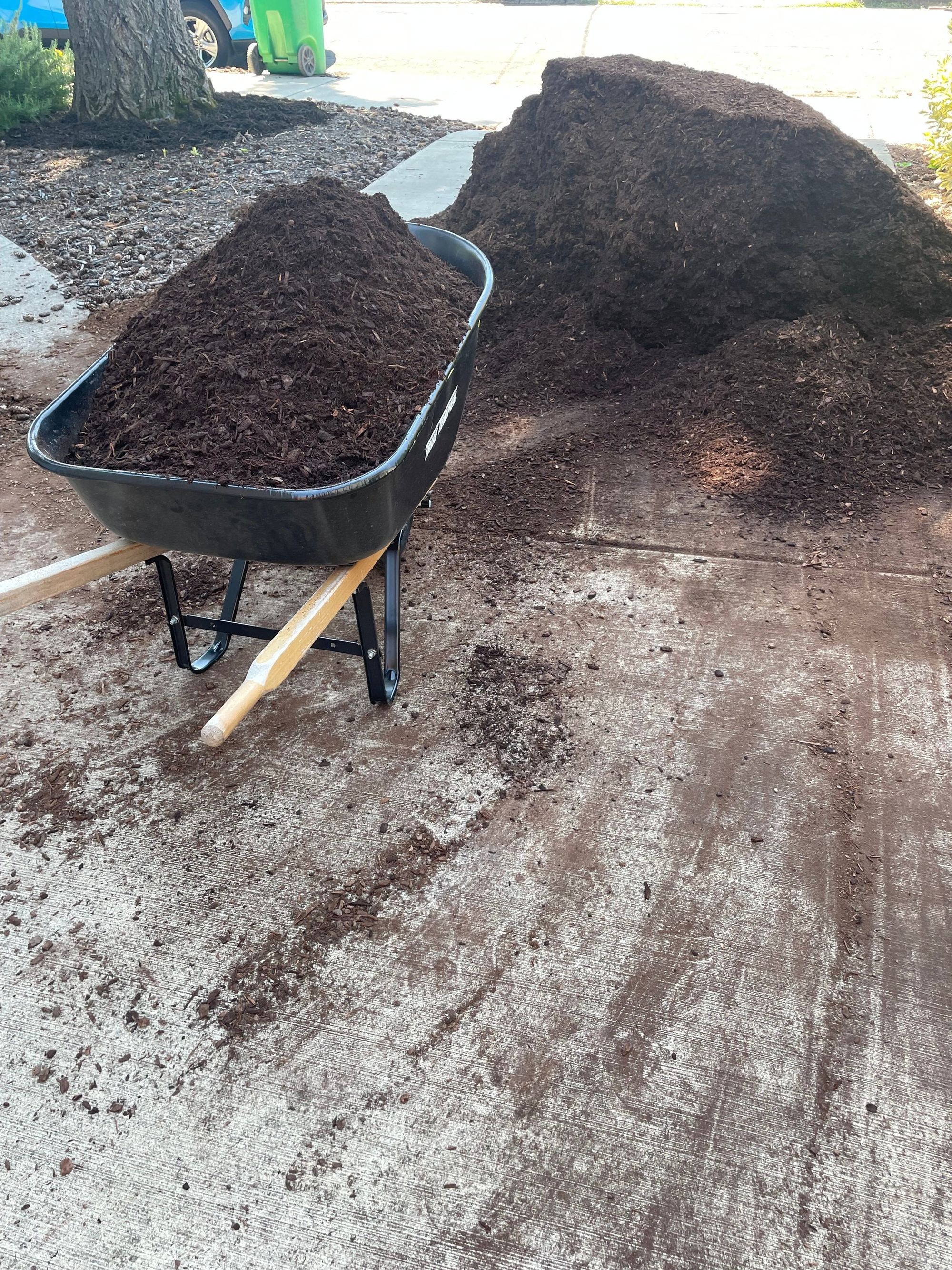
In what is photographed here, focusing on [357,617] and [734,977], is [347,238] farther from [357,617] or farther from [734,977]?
[734,977]

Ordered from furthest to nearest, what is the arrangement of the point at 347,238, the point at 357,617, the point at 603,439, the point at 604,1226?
the point at 603,439
the point at 347,238
the point at 357,617
the point at 604,1226

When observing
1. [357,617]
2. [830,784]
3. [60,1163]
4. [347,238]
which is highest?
[347,238]

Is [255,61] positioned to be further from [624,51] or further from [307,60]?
[624,51]

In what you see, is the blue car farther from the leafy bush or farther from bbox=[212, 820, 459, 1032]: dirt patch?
bbox=[212, 820, 459, 1032]: dirt patch

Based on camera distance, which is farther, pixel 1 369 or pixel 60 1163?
pixel 1 369

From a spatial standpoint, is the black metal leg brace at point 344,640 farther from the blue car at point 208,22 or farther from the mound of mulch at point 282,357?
the blue car at point 208,22

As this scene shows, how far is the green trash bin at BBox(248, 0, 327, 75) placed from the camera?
9758mm

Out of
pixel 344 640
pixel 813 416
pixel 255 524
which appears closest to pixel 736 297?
pixel 813 416

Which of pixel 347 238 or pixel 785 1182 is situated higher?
pixel 347 238

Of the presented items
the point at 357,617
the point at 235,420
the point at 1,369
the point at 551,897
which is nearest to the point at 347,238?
the point at 235,420

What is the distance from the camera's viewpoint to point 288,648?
5.76 feet

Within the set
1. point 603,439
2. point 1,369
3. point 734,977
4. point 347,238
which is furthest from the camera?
point 1,369

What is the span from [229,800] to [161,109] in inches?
321

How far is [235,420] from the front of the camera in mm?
2107
